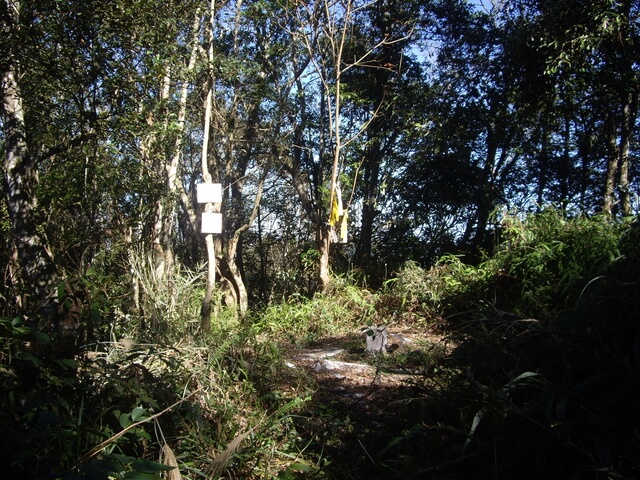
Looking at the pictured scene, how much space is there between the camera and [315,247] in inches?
343

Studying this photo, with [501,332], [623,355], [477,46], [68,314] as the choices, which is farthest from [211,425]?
[477,46]

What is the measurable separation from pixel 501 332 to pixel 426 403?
20.7 inches

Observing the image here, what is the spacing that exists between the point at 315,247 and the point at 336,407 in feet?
19.2

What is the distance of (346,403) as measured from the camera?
9.87ft

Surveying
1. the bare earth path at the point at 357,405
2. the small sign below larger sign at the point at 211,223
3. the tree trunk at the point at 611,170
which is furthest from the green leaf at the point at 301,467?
the tree trunk at the point at 611,170

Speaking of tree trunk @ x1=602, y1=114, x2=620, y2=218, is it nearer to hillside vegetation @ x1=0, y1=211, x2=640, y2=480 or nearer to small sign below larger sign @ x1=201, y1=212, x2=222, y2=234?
hillside vegetation @ x1=0, y1=211, x2=640, y2=480

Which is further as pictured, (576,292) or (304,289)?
(304,289)

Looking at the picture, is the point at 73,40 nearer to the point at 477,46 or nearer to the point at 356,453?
the point at 356,453

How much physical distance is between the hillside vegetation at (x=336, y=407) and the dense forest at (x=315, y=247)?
0.01 meters

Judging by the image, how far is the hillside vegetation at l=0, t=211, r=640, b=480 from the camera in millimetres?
1555

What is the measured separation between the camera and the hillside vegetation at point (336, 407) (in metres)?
1.55

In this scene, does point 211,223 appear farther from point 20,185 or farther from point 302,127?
point 302,127

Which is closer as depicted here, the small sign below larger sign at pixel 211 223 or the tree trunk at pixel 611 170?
the small sign below larger sign at pixel 211 223

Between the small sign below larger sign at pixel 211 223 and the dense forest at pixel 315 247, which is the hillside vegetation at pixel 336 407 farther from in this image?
the small sign below larger sign at pixel 211 223
